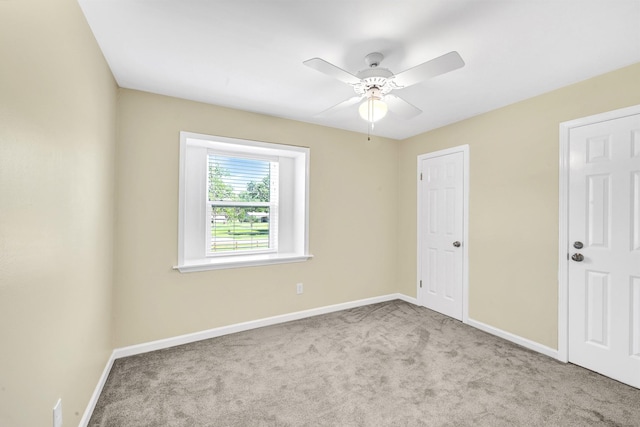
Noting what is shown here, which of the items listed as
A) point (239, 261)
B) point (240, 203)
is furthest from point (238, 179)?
point (239, 261)

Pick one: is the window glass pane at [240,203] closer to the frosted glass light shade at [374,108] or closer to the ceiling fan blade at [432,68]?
the frosted glass light shade at [374,108]

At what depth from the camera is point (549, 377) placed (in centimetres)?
227

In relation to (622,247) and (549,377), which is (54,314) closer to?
(549,377)

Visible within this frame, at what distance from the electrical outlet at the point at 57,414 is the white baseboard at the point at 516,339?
3.50 m

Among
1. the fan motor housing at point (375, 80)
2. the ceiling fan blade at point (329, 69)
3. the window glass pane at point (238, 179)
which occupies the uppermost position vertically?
the fan motor housing at point (375, 80)

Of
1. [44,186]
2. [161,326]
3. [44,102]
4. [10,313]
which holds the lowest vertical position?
[161,326]

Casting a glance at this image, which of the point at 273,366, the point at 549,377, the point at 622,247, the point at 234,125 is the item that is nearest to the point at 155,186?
the point at 234,125

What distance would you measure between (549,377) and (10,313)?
3.25 metres

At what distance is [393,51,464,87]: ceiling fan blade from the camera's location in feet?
5.10

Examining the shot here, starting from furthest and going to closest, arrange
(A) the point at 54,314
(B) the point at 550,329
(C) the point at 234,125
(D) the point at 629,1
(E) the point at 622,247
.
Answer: (C) the point at 234,125, (B) the point at 550,329, (E) the point at 622,247, (D) the point at 629,1, (A) the point at 54,314

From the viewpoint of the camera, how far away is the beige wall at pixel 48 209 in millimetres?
948

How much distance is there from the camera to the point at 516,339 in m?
2.86

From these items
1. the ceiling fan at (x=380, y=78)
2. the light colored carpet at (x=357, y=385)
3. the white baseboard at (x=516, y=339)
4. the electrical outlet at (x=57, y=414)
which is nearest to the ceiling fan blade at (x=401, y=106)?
the ceiling fan at (x=380, y=78)

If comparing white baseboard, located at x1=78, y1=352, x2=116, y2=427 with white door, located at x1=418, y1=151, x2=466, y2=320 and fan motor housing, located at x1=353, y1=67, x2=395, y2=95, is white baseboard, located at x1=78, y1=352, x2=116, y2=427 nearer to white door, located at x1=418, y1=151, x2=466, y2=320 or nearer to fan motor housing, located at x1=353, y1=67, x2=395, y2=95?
fan motor housing, located at x1=353, y1=67, x2=395, y2=95
